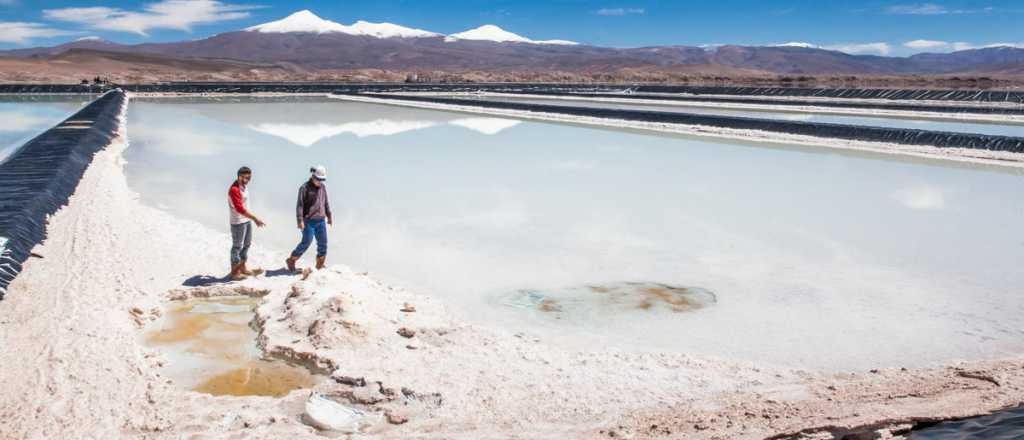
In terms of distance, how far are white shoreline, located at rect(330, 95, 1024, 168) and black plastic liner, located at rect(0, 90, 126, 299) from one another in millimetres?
11123

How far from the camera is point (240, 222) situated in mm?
5055

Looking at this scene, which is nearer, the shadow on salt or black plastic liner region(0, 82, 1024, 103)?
the shadow on salt

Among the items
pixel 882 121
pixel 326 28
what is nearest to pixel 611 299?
pixel 882 121

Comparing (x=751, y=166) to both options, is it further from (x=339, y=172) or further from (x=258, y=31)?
(x=258, y=31)

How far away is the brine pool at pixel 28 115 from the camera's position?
49.2 feet

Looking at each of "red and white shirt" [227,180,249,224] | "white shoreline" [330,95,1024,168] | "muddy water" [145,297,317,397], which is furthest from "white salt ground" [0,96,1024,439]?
"white shoreline" [330,95,1024,168]

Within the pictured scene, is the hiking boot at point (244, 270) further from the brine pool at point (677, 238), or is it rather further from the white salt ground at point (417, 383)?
the white salt ground at point (417, 383)

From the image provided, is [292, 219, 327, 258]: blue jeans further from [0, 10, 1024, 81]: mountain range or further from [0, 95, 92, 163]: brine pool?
[0, 10, 1024, 81]: mountain range

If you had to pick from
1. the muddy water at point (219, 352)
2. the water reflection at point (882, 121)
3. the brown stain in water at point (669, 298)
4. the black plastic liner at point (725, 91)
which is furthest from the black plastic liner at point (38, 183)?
the black plastic liner at point (725, 91)

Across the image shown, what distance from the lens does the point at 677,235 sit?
660 centimetres

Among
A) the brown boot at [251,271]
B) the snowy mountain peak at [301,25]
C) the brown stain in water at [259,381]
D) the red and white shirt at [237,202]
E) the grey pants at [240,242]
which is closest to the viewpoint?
the brown stain in water at [259,381]

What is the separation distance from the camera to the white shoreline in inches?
477

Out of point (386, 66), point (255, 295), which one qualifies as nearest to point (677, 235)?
point (255, 295)

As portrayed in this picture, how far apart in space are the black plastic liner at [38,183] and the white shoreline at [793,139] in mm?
11123
